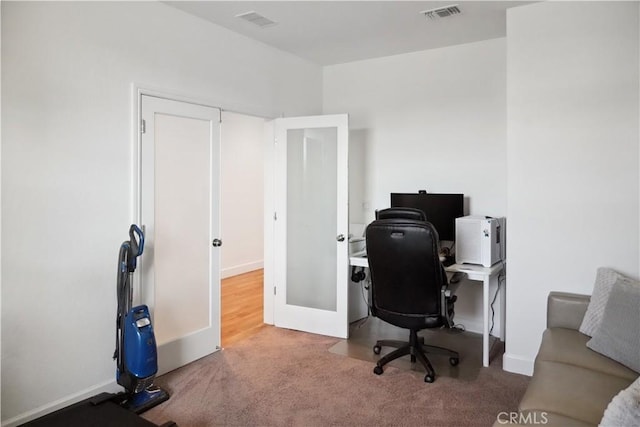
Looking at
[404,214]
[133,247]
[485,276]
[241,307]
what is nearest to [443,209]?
[485,276]

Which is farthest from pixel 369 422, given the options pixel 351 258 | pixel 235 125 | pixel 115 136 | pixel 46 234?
pixel 235 125

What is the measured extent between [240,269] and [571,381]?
5526 mm

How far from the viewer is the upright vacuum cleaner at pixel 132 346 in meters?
2.72

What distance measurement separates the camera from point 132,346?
8.95 feet

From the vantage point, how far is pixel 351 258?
412 centimetres

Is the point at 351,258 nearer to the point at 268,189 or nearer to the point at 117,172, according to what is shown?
the point at 268,189

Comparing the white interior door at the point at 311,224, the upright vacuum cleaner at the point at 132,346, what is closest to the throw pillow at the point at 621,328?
the white interior door at the point at 311,224

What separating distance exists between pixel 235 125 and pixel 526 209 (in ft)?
15.8

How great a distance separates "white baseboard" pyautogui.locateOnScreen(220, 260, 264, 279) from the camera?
6.66 meters

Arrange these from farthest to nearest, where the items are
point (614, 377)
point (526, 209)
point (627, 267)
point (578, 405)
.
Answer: point (526, 209) → point (627, 267) → point (614, 377) → point (578, 405)

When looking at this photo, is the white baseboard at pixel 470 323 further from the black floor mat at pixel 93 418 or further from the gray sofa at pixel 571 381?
the black floor mat at pixel 93 418

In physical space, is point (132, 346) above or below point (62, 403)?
above

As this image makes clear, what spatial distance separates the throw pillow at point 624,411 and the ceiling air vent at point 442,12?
9.43 ft

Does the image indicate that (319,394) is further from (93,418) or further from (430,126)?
(430,126)
